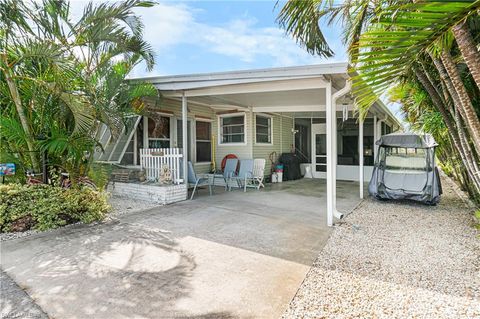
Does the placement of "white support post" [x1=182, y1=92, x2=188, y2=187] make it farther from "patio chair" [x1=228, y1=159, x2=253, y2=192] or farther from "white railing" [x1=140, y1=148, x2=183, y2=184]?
"patio chair" [x1=228, y1=159, x2=253, y2=192]

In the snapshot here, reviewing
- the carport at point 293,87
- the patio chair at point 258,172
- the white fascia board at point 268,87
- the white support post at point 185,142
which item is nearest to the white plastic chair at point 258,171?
the patio chair at point 258,172

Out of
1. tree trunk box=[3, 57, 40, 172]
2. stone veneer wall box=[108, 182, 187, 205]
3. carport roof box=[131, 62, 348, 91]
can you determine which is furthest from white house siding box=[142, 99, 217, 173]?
tree trunk box=[3, 57, 40, 172]

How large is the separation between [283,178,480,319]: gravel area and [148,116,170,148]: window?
18.1ft

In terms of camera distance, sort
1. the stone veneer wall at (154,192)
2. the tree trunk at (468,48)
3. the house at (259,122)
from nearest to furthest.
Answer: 1. the tree trunk at (468,48)
2. the house at (259,122)
3. the stone veneer wall at (154,192)

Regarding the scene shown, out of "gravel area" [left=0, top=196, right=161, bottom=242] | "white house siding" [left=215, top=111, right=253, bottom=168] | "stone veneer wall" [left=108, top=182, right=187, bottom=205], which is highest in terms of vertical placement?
"white house siding" [left=215, top=111, right=253, bottom=168]

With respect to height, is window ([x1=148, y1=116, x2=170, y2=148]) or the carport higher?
the carport

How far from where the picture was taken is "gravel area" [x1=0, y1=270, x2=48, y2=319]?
2.32 metres

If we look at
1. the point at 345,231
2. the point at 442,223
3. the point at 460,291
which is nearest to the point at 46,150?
the point at 345,231

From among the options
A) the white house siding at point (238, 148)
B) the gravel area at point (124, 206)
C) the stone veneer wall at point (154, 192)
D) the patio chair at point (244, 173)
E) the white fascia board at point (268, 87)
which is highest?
the white fascia board at point (268, 87)

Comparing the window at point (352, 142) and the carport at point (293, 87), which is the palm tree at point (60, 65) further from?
the window at point (352, 142)

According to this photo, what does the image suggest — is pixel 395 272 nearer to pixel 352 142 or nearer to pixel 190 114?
pixel 190 114

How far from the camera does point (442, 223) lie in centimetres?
505

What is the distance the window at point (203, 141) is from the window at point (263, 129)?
1629mm

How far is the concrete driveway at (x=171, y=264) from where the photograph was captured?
247 centimetres
